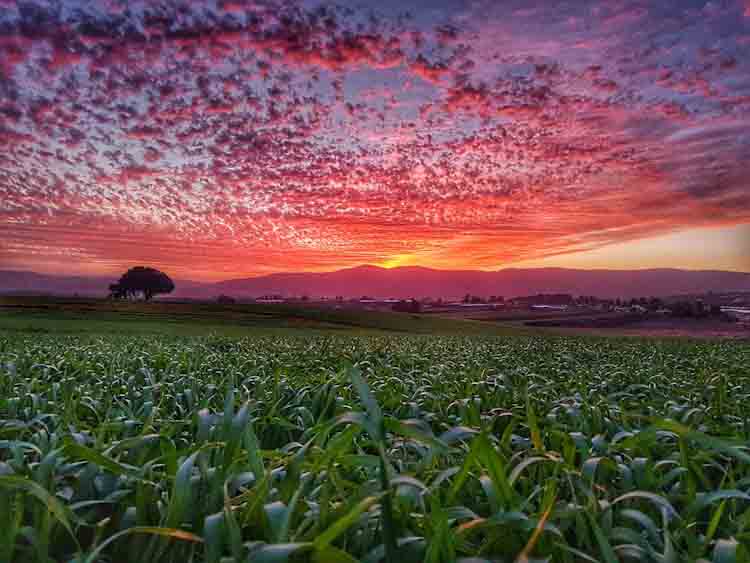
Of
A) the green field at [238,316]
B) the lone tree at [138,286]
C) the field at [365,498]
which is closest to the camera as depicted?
the field at [365,498]

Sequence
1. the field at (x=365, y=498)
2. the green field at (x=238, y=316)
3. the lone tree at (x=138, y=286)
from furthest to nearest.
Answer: the lone tree at (x=138, y=286) < the green field at (x=238, y=316) < the field at (x=365, y=498)

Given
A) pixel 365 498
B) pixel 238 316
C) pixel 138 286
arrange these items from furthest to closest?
pixel 138 286 < pixel 238 316 < pixel 365 498

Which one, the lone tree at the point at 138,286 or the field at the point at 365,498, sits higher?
the lone tree at the point at 138,286

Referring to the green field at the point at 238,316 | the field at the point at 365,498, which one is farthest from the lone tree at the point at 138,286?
the field at the point at 365,498

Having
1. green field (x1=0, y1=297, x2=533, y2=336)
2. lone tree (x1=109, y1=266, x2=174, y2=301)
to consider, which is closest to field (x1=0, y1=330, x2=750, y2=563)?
green field (x1=0, y1=297, x2=533, y2=336)

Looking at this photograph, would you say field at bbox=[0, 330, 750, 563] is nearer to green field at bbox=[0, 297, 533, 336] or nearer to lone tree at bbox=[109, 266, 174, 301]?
green field at bbox=[0, 297, 533, 336]

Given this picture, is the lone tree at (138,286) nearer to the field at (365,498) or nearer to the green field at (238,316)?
the green field at (238,316)

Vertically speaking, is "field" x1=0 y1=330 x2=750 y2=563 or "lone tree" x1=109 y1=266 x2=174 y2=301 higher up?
"lone tree" x1=109 y1=266 x2=174 y2=301

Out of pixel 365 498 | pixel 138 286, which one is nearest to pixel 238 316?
pixel 365 498

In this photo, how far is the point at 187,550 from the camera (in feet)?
6.90

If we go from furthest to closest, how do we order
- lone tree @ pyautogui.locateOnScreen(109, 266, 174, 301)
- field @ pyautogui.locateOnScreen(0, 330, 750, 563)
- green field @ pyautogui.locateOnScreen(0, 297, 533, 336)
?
lone tree @ pyautogui.locateOnScreen(109, 266, 174, 301) → green field @ pyautogui.locateOnScreen(0, 297, 533, 336) → field @ pyautogui.locateOnScreen(0, 330, 750, 563)

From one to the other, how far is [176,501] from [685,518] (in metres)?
2.27

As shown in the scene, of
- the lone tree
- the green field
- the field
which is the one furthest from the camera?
the lone tree

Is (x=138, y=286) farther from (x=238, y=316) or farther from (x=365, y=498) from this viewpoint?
(x=365, y=498)
